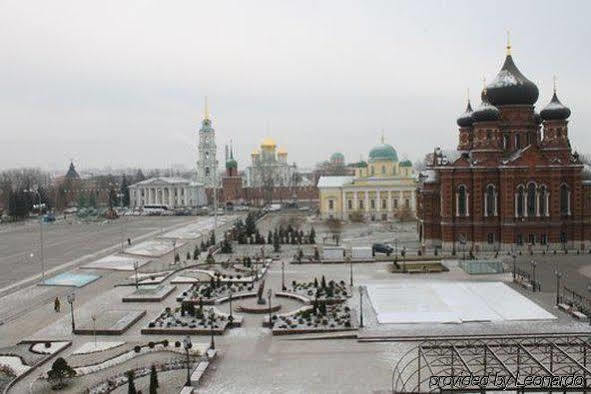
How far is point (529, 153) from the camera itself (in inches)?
1804

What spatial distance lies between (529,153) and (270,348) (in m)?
29.9

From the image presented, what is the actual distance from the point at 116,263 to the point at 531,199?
30.5 m

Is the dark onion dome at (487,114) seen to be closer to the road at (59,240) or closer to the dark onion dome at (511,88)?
the dark onion dome at (511,88)

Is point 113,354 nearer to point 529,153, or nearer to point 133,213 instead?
point 529,153

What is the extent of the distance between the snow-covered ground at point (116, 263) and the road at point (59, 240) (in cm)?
270

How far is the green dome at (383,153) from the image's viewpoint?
261 ft

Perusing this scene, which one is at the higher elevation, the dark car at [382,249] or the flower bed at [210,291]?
the dark car at [382,249]

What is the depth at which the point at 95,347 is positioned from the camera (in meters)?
24.1

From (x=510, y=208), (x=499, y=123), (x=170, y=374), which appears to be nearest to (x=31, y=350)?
(x=170, y=374)

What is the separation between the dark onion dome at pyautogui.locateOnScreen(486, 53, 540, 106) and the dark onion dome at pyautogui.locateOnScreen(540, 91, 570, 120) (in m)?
1.42

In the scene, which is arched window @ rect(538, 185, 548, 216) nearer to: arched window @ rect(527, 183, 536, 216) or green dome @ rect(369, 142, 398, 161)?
arched window @ rect(527, 183, 536, 216)

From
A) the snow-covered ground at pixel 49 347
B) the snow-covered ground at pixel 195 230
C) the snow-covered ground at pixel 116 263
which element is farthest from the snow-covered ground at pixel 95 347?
the snow-covered ground at pixel 195 230

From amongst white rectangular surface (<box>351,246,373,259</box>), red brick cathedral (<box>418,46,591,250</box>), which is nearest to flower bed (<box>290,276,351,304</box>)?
white rectangular surface (<box>351,246,373,259</box>)

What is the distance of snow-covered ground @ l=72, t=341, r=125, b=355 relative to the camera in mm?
23609
